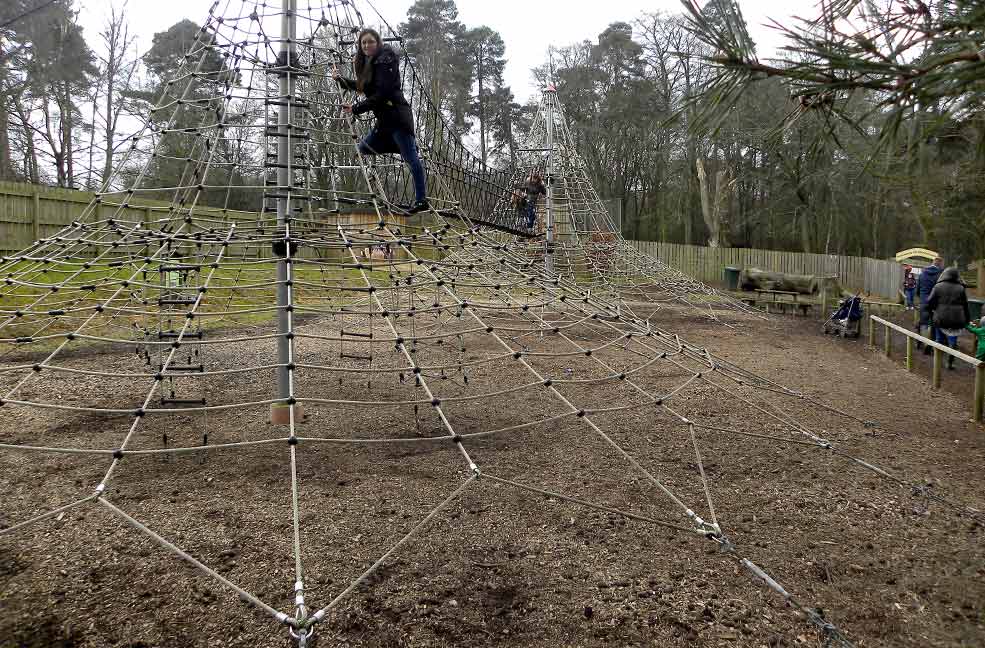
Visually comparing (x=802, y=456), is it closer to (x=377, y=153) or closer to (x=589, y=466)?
(x=589, y=466)

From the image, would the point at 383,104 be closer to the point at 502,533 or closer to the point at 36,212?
the point at 502,533

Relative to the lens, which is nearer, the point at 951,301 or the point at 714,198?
the point at 951,301

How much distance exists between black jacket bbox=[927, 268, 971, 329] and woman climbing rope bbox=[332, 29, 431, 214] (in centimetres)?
580

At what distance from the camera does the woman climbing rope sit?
3.74 metres

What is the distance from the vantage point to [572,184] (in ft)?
41.3

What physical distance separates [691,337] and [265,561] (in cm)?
725

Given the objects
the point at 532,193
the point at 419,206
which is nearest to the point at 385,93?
the point at 419,206

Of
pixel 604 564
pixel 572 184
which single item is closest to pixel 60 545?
pixel 604 564

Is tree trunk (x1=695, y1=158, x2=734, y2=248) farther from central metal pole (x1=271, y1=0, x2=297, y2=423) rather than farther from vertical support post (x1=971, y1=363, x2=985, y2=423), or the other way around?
central metal pole (x1=271, y1=0, x2=297, y2=423)

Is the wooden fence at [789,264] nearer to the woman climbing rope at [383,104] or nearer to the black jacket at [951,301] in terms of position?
the black jacket at [951,301]

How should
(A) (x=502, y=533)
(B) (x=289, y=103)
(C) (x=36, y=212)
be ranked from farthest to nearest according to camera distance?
(C) (x=36, y=212) < (B) (x=289, y=103) < (A) (x=502, y=533)

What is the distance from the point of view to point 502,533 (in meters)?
2.69

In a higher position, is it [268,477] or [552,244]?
[552,244]

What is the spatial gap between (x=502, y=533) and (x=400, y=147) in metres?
2.63
